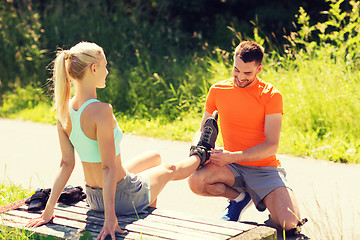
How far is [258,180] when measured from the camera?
15.7 feet

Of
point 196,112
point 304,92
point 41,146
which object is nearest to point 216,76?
point 196,112

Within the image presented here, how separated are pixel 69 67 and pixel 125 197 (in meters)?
1.02

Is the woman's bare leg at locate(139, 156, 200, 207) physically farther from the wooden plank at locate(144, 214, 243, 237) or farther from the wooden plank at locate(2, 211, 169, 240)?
the wooden plank at locate(2, 211, 169, 240)

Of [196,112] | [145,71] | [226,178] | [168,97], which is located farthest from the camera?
[145,71]

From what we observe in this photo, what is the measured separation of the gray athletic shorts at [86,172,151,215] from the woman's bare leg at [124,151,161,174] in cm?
43

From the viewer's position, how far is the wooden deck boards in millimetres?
3697

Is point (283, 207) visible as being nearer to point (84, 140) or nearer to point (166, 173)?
point (166, 173)

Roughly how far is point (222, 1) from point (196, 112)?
207 inches

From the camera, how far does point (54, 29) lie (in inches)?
465

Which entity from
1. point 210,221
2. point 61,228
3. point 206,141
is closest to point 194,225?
point 210,221

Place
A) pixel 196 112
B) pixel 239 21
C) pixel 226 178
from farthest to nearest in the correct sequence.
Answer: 1. pixel 239 21
2. pixel 196 112
3. pixel 226 178

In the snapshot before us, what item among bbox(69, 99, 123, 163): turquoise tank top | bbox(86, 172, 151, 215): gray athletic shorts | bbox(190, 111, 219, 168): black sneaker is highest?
bbox(69, 99, 123, 163): turquoise tank top

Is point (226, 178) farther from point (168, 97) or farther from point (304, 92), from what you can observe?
point (168, 97)

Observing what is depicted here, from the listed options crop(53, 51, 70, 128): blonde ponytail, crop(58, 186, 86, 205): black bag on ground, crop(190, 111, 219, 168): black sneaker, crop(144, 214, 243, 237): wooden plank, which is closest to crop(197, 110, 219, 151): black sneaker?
crop(190, 111, 219, 168): black sneaker
